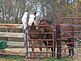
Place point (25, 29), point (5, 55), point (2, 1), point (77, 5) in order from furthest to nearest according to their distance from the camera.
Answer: point (77, 5) → point (2, 1) → point (5, 55) → point (25, 29)

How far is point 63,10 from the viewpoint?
23.4 m

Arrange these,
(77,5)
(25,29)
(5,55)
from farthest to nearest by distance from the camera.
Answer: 1. (77,5)
2. (5,55)
3. (25,29)

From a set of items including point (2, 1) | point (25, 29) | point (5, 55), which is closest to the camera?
point (25, 29)

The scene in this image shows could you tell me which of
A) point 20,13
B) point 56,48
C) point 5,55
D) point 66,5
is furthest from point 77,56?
point 66,5

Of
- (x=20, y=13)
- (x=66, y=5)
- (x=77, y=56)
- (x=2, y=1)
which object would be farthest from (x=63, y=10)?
(x=77, y=56)

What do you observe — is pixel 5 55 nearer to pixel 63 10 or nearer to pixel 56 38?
pixel 56 38

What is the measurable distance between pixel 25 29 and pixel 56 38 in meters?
1.27

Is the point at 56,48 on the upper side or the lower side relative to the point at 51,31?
lower

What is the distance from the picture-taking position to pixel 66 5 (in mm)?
24391

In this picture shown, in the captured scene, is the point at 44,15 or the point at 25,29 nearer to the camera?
the point at 25,29

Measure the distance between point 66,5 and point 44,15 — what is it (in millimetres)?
2540

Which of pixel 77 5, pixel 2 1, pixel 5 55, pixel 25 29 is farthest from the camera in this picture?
pixel 77 5

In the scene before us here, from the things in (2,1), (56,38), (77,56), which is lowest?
(77,56)

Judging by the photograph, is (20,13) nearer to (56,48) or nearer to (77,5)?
(77,5)
